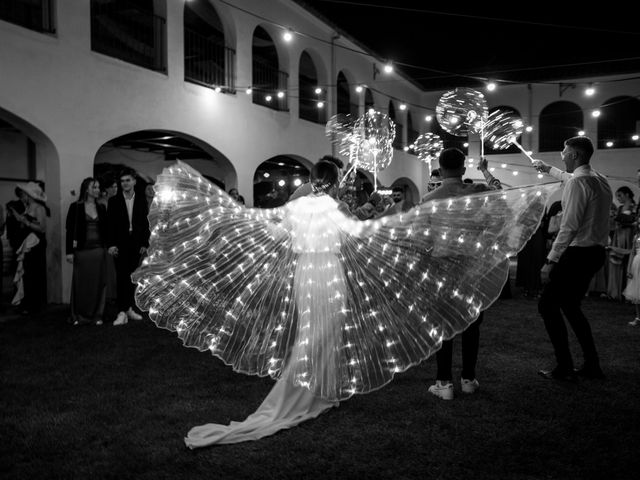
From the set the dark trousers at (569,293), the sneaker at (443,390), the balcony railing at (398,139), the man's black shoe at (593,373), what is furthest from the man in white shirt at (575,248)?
the balcony railing at (398,139)

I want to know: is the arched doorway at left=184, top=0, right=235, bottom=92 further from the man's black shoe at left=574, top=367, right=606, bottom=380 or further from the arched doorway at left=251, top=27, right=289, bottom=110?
the man's black shoe at left=574, top=367, right=606, bottom=380

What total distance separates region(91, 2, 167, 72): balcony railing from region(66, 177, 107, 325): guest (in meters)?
3.66

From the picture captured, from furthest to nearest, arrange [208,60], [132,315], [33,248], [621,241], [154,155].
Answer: [154,155] → [208,60] → [621,241] → [33,248] → [132,315]

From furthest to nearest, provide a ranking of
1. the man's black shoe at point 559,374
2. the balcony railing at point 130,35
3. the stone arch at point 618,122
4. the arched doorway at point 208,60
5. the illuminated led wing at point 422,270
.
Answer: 1. the stone arch at point 618,122
2. the arched doorway at point 208,60
3. the balcony railing at point 130,35
4. the man's black shoe at point 559,374
5. the illuminated led wing at point 422,270

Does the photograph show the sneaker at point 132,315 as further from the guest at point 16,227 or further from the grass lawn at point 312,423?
the guest at point 16,227

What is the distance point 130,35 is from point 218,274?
1027cm

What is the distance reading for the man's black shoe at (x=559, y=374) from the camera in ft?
12.5

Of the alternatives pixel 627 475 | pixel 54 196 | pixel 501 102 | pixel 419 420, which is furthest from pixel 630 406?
pixel 501 102

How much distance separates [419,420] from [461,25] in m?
13.2

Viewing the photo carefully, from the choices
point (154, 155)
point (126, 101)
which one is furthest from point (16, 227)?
point (154, 155)

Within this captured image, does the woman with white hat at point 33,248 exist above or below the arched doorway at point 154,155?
below

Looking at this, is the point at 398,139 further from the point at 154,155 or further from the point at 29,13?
the point at 29,13

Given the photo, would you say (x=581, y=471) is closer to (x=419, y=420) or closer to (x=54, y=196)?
(x=419, y=420)

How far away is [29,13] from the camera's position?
354 inches
